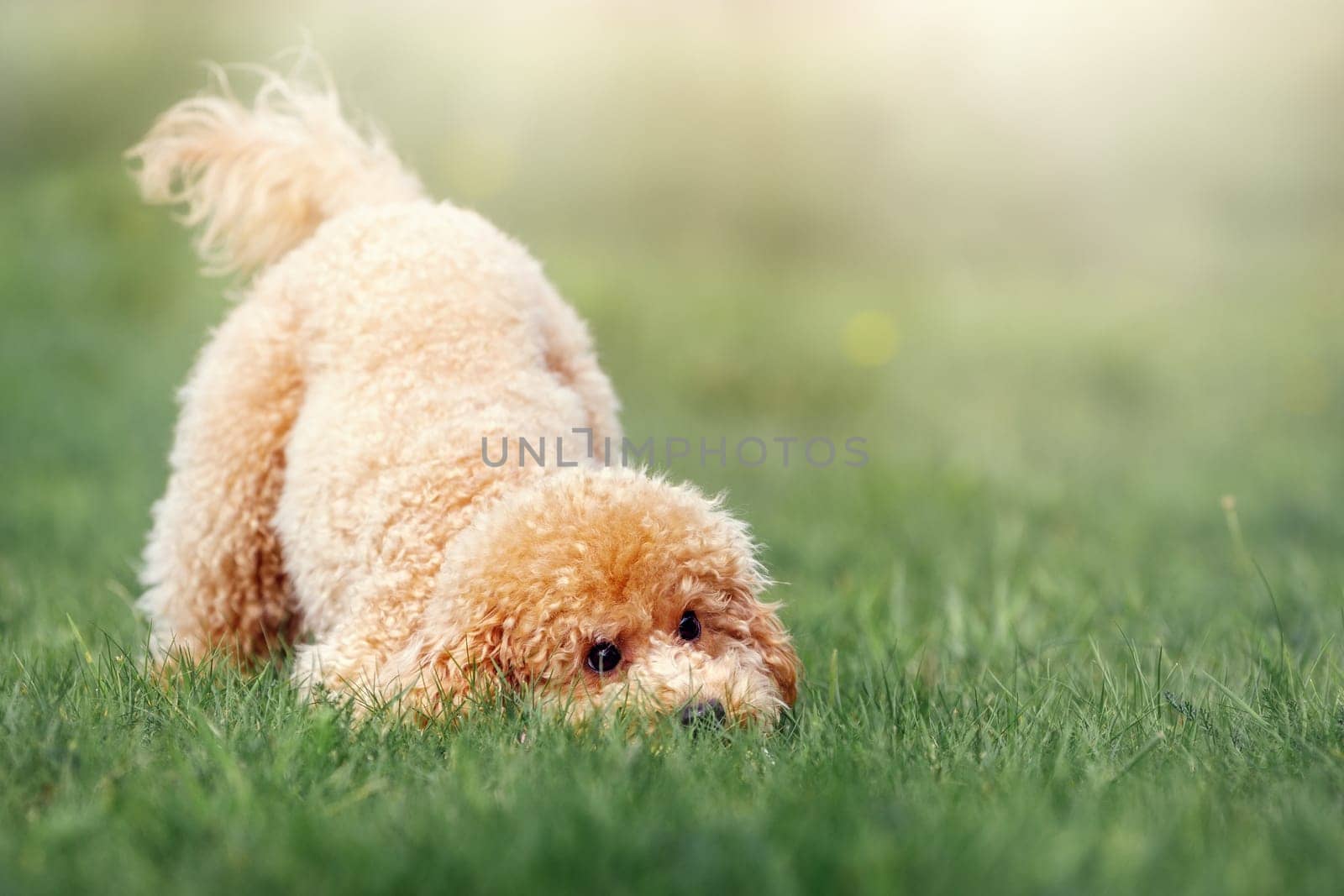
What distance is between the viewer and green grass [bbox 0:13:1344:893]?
173cm

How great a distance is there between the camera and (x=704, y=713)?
233 cm

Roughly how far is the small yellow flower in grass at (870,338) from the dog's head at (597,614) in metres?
6.04

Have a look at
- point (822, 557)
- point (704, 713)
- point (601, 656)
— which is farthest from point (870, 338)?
point (704, 713)

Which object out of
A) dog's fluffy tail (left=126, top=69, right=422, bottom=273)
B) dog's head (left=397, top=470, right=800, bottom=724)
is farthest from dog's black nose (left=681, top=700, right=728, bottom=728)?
dog's fluffy tail (left=126, top=69, right=422, bottom=273)

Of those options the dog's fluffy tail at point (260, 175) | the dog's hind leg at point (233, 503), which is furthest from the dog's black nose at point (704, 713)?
the dog's fluffy tail at point (260, 175)

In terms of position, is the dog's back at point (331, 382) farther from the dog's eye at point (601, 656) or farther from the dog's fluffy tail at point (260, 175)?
the dog's eye at point (601, 656)

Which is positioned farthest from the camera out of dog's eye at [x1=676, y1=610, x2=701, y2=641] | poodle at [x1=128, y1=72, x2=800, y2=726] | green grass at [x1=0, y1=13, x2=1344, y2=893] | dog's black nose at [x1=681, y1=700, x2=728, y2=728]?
dog's eye at [x1=676, y1=610, x2=701, y2=641]

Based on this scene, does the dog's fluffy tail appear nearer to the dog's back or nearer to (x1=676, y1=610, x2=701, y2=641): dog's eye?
the dog's back

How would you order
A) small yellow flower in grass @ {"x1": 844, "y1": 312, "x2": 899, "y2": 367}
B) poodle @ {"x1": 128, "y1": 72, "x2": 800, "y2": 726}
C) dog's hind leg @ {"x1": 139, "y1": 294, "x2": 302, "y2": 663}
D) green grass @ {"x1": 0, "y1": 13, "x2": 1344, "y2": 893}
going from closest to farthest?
green grass @ {"x1": 0, "y1": 13, "x2": 1344, "y2": 893} → poodle @ {"x1": 128, "y1": 72, "x2": 800, "y2": 726} → dog's hind leg @ {"x1": 139, "y1": 294, "x2": 302, "y2": 663} → small yellow flower in grass @ {"x1": 844, "y1": 312, "x2": 899, "y2": 367}

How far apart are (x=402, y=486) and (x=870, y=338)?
21.0 ft

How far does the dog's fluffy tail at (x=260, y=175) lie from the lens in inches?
153

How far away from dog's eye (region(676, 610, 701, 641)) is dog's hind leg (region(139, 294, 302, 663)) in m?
1.42

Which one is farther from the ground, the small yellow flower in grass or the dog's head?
the small yellow flower in grass

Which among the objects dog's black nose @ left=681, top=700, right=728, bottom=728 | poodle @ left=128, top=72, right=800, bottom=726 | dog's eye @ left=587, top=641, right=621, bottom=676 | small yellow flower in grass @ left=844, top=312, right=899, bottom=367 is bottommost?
dog's black nose @ left=681, top=700, right=728, bottom=728
